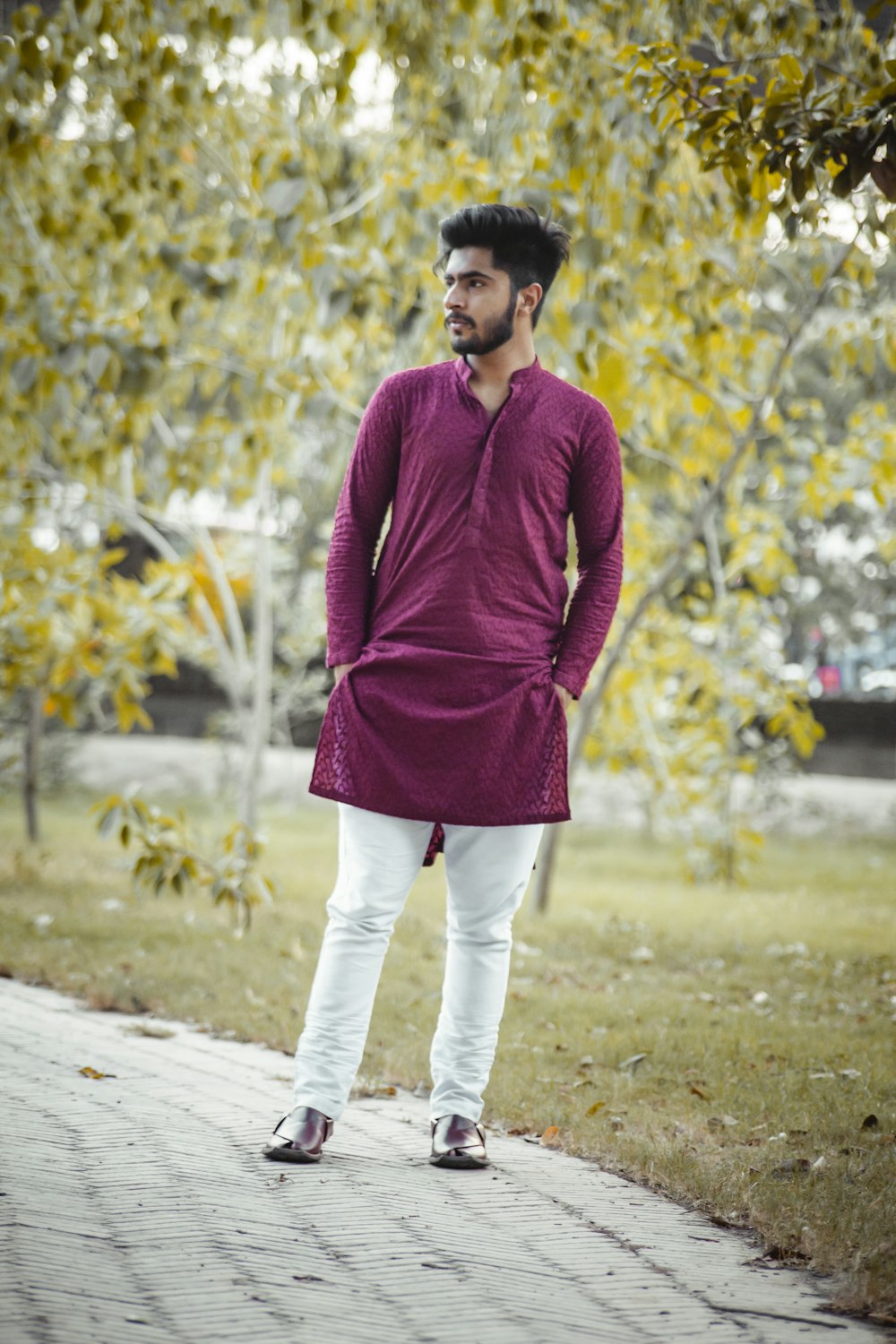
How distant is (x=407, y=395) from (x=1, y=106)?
3104 millimetres

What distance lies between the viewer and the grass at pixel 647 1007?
3117 mm

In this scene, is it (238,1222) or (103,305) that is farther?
(103,305)

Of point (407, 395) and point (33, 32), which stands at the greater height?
point (33, 32)

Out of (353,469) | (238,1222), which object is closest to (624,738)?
(353,469)

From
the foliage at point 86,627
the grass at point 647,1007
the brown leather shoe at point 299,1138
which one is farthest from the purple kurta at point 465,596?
the foliage at point 86,627

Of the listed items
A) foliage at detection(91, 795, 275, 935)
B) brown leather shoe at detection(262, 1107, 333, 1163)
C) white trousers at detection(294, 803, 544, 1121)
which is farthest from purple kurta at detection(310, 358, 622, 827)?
foliage at detection(91, 795, 275, 935)

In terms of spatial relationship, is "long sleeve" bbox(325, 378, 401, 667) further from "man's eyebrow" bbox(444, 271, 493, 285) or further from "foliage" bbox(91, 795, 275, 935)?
"foliage" bbox(91, 795, 275, 935)

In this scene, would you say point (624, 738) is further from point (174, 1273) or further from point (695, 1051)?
point (174, 1273)

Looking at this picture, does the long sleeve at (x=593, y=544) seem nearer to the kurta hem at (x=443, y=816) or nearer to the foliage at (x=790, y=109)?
the kurta hem at (x=443, y=816)

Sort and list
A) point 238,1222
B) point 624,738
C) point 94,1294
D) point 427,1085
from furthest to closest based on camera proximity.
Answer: point 624,738 < point 427,1085 < point 238,1222 < point 94,1294

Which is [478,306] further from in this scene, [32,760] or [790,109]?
[32,760]

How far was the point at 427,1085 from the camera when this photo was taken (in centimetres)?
398

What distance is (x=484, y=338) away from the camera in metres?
3.12

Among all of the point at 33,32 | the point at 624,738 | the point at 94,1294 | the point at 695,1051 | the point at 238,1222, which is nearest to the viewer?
the point at 94,1294
